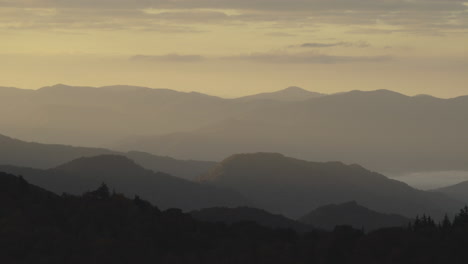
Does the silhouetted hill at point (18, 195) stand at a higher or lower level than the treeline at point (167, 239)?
higher

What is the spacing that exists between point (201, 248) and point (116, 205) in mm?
21722

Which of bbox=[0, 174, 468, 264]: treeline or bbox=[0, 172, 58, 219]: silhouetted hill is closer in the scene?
bbox=[0, 174, 468, 264]: treeline

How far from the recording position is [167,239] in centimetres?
11825

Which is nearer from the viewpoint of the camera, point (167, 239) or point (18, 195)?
point (167, 239)

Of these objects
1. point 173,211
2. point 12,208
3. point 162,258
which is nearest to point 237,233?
point 173,211

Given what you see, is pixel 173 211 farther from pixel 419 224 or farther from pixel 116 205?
pixel 419 224

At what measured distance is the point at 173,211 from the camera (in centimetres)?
13788

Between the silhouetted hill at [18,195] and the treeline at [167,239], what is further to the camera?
→ the silhouetted hill at [18,195]

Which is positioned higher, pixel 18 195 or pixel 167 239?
pixel 18 195

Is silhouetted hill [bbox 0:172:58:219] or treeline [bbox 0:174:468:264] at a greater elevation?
silhouetted hill [bbox 0:172:58:219]

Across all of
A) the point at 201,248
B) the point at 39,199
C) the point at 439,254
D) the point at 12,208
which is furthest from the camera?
the point at 39,199

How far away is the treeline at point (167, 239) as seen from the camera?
333 feet

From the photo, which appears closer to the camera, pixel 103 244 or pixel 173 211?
pixel 103 244

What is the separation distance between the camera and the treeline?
101 m
